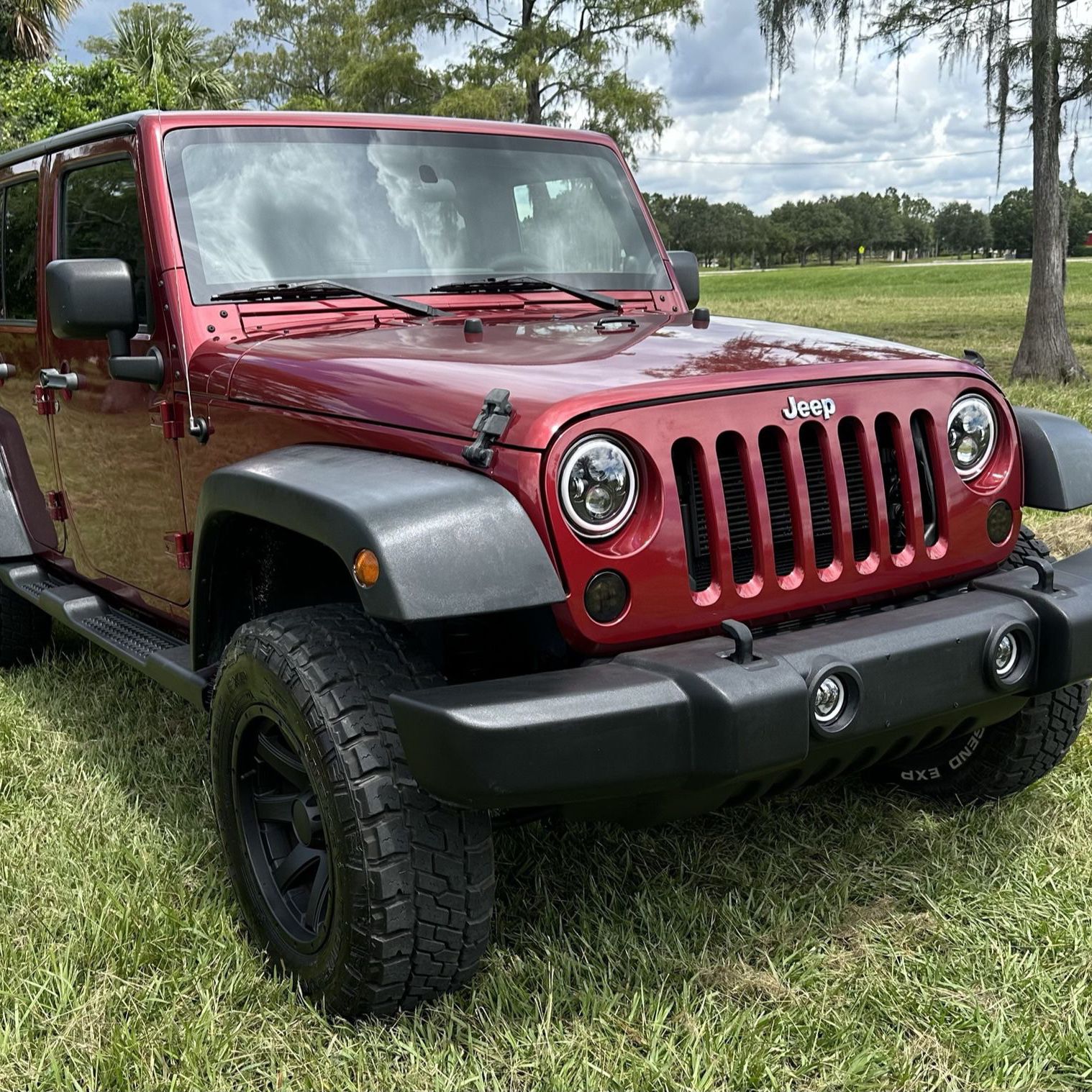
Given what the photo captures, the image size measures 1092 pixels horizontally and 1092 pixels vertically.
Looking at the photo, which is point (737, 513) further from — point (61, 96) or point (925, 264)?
point (925, 264)

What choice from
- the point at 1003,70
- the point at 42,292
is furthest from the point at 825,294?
the point at 42,292

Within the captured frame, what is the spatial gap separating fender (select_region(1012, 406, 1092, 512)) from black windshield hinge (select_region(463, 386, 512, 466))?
136 cm

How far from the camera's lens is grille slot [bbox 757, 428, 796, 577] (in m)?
2.42

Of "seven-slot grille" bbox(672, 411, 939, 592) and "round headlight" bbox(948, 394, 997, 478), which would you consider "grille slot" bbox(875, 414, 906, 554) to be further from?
"round headlight" bbox(948, 394, 997, 478)

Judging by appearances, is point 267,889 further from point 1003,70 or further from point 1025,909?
point 1003,70

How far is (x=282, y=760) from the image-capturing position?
8.42 feet

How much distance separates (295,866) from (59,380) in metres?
2.01

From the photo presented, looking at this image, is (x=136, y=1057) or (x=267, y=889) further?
(x=267, y=889)

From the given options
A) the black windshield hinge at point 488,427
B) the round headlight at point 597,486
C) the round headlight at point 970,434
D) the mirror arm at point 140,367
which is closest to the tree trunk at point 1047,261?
the round headlight at point 970,434

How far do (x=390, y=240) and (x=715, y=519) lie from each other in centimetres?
156

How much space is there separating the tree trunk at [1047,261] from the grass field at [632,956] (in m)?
10.1

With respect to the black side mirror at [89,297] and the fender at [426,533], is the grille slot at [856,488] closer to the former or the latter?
the fender at [426,533]

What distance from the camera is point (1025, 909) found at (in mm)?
2836

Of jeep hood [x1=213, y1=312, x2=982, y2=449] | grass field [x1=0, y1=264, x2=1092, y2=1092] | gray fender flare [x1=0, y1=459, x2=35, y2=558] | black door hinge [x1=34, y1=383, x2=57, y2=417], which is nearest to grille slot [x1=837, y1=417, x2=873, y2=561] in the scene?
jeep hood [x1=213, y1=312, x2=982, y2=449]
